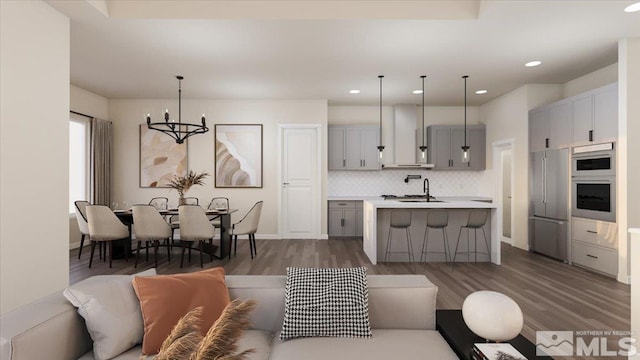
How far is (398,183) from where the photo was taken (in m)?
7.77

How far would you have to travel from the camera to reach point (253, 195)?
23.0 feet

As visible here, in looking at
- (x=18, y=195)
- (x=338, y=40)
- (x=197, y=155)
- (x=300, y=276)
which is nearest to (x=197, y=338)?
(x=300, y=276)

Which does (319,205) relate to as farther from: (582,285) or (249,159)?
(582,285)

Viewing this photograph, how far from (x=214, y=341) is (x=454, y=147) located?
7767 millimetres

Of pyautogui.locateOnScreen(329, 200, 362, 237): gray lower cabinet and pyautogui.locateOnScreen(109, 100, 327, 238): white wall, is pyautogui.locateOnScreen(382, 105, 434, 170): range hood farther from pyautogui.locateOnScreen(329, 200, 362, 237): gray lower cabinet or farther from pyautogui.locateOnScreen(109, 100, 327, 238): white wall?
pyautogui.locateOnScreen(109, 100, 327, 238): white wall

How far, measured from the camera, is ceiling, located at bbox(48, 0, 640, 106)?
3490mm

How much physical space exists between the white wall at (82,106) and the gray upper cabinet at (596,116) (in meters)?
8.09

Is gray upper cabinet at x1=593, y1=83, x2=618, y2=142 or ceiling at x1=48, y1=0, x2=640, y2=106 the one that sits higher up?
ceiling at x1=48, y1=0, x2=640, y2=106

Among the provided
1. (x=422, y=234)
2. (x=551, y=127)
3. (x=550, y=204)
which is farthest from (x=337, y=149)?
(x=550, y=204)

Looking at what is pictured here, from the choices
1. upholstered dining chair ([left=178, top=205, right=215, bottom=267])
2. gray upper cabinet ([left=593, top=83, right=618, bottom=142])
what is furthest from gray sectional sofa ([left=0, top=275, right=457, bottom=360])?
gray upper cabinet ([left=593, top=83, right=618, bottom=142])

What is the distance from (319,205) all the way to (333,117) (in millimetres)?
2064

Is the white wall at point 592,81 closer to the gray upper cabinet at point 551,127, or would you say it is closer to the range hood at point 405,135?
the gray upper cabinet at point 551,127

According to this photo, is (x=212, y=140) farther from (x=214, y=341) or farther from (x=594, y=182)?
(x=214, y=341)

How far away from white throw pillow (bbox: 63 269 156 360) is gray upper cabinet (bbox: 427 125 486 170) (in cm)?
682
